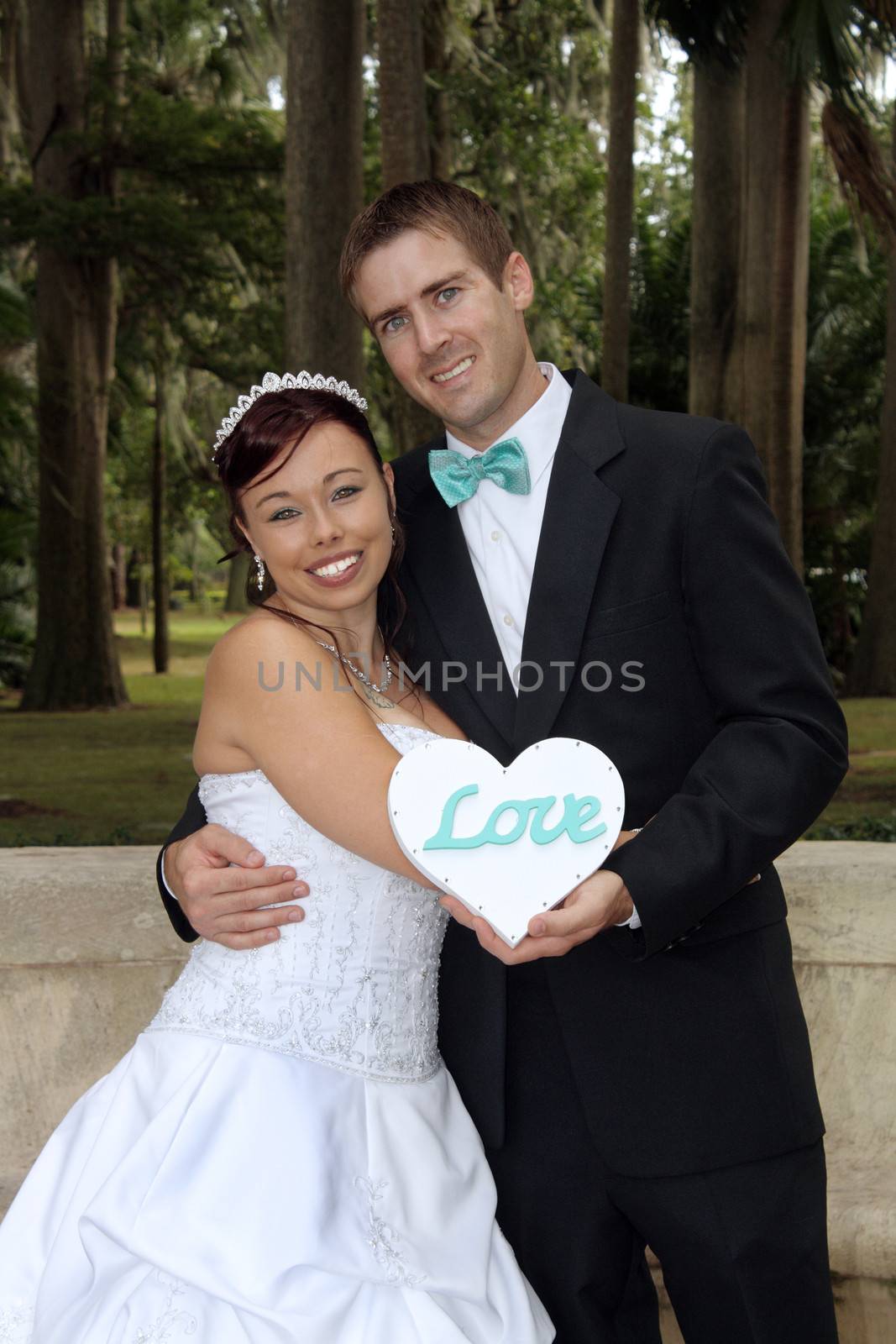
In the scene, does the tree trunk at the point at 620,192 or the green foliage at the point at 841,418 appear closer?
the tree trunk at the point at 620,192

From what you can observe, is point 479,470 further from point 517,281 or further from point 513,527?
point 517,281

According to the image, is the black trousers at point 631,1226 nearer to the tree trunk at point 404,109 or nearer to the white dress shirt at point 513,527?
the white dress shirt at point 513,527

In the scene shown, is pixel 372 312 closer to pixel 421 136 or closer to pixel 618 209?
pixel 421 136

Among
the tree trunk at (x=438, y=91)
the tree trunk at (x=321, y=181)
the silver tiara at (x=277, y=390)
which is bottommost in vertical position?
the silver tiara at (x=277, y=390)

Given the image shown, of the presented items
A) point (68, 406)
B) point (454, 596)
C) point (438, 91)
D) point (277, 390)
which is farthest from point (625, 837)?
point (438, 91)

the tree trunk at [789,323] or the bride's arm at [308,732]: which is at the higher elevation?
the tree trunk at [789,323]

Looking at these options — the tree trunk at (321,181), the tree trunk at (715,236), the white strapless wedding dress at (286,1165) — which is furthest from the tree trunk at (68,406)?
the white strapless wedding dress at (286,1165)

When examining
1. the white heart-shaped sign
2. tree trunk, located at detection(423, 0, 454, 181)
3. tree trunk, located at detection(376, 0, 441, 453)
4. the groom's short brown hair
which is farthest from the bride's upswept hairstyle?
tree trunk, located at detection(423, 0, 454, 181)

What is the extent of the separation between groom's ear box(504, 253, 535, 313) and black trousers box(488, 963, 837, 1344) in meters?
1.24

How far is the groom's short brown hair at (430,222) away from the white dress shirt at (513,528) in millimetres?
263

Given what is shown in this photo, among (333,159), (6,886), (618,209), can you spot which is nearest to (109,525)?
(618,209)

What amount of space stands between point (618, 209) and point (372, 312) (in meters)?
7.18

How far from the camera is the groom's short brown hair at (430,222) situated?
2344 millimetres

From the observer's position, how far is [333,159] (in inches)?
236
